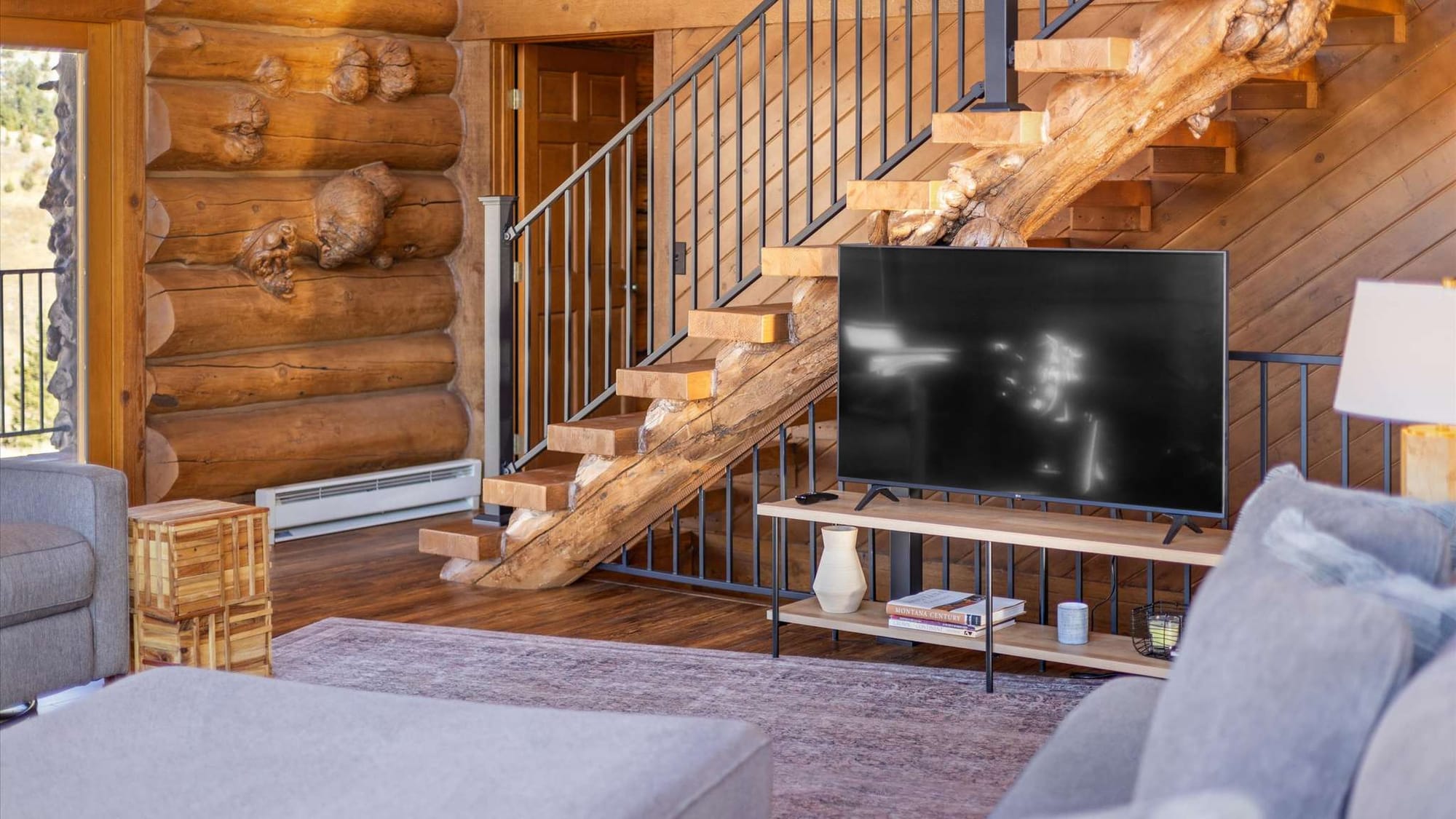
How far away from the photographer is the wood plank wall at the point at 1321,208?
5230mm

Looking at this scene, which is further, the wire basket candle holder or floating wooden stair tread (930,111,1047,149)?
floating wooden stair tread (930,111,1047,149)

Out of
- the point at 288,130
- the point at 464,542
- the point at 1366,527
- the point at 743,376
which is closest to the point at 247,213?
the point at 288,130

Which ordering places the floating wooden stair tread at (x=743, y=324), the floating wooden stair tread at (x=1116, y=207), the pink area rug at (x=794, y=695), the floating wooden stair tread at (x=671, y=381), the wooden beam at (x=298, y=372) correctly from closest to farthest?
the pink area rug at (x=794, y=695) → the floating wooden stair tread at (x=743, y=324) → the floating wooden stair tread at (x=671, y=381) → the floating wooden stair tread at (x=1116, y=207) → the wooden beam at (x=298, y=372)

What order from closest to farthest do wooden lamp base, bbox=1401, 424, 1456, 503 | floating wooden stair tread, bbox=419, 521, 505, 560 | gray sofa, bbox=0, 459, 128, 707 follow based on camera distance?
wooden lamp base, bbox=1401, 424, 1456, 503
gray sofa, bbox=0, 459, 128, 707
floating wooden stair tread, bbox=419, 521, 505, 560

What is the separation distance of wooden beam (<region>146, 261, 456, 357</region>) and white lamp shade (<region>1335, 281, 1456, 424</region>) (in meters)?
4.56

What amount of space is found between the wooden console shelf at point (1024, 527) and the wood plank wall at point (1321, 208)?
158cm

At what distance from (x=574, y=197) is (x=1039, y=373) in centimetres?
360

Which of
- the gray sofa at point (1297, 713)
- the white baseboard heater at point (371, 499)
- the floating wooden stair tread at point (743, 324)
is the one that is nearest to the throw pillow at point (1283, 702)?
the gray sofa at point (1297, 713)

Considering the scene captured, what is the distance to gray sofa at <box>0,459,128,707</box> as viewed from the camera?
12.0 feet

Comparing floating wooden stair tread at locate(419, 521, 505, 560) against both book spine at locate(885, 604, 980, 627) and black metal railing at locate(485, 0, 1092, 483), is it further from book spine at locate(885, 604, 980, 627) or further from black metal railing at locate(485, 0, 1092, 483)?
book spine at locate(885, 604, 980, 627)

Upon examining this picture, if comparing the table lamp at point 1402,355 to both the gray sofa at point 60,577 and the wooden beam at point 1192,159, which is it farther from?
the gray sofa at point 60,577

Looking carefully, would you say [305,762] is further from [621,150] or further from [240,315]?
[621,150]

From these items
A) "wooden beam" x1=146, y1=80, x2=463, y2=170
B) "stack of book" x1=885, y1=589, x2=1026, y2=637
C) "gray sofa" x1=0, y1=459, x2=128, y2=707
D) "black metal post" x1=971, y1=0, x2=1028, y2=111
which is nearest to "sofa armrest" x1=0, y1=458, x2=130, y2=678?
"gray sofa" x1=0, y1=459, x2=128, y2=707

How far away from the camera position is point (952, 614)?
4.34m
